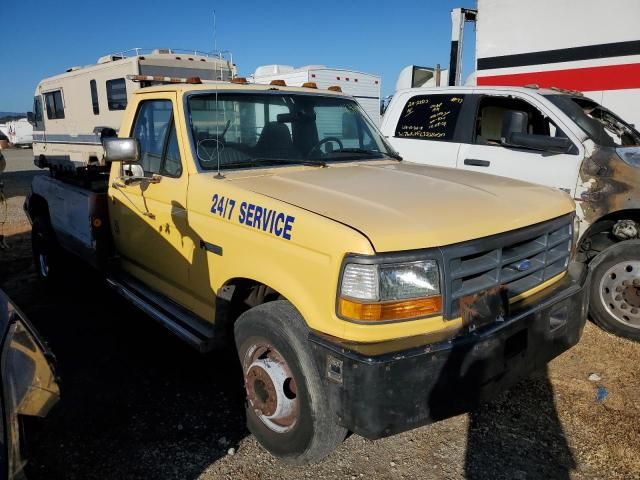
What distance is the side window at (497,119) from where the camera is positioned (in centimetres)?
547

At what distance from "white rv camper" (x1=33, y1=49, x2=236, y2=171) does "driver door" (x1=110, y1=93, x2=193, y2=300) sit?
6.74 m

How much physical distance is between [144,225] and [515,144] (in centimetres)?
344

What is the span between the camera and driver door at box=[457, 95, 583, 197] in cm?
472

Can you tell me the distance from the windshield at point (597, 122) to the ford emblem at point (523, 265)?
2.50 metres

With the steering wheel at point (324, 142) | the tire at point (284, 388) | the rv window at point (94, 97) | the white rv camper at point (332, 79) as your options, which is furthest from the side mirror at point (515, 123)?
the rv window at point (94, 97)

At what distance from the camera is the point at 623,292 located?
429 centimetres

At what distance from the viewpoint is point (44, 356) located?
2.09 m

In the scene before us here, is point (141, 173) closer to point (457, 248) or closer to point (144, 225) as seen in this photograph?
point (144, 225)

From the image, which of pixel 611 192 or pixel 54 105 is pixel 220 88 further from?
pixel 54 105

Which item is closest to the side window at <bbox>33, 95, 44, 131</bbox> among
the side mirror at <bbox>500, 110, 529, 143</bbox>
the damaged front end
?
the side mirror at <bbox>500, 110, 529, 143</bbox>

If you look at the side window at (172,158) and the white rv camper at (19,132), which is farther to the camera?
the white rv camper at (19,132)

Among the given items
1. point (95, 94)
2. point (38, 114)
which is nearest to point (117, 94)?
point (95, 94)

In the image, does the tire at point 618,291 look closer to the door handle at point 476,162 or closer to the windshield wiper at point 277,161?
the door handle at point 476,162

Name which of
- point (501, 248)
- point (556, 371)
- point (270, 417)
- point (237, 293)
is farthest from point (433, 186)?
point (556, 371)
